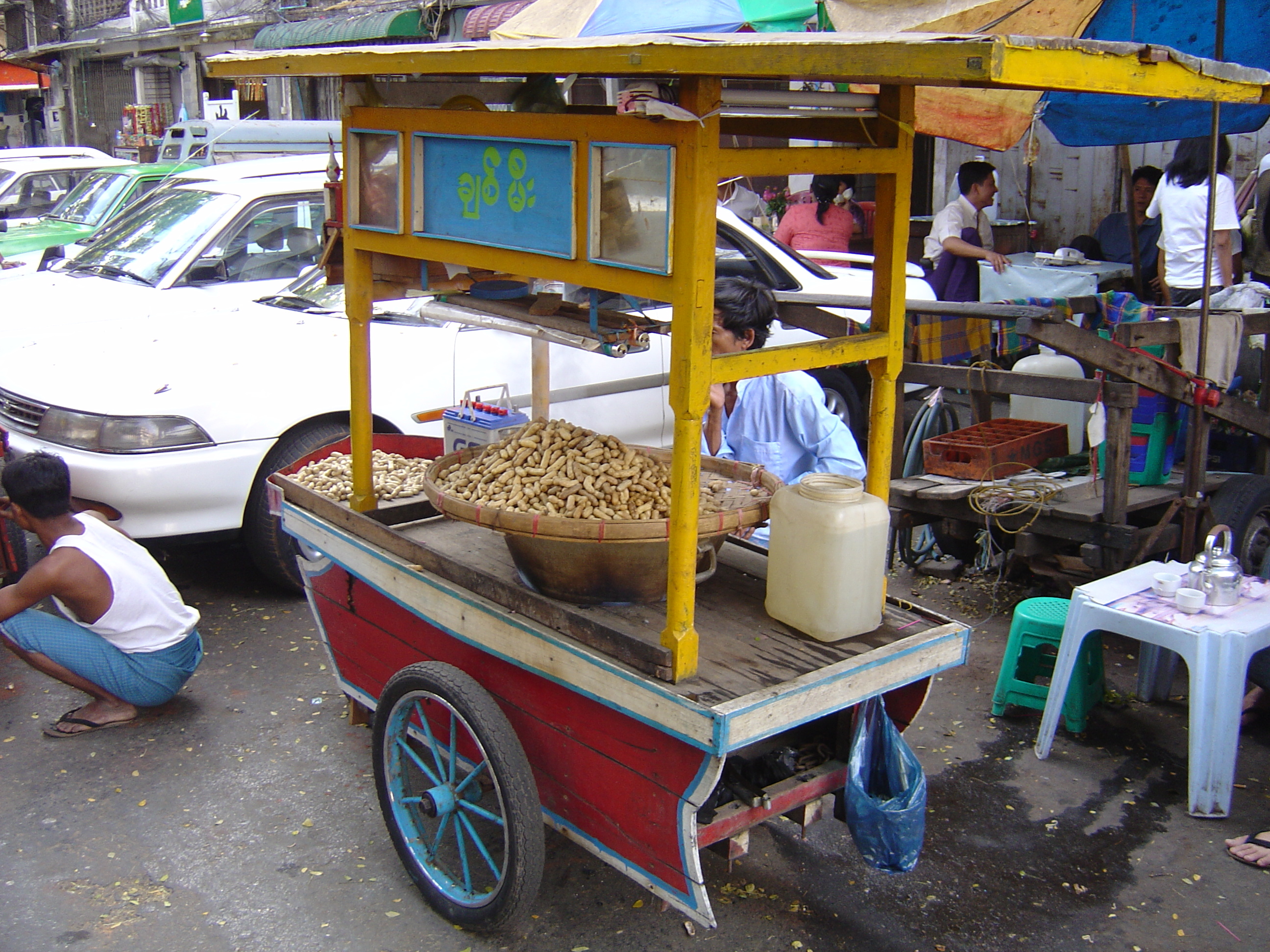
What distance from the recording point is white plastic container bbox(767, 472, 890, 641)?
235 centimetres

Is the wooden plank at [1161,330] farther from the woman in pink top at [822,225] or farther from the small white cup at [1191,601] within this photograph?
the woman in pink top at [822,225]

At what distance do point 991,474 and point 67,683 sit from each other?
11.9 ft

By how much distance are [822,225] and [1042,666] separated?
20.9 ft

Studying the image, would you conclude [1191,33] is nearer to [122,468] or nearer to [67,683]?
[122,468]

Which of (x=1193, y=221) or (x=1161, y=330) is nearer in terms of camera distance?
(x=1161, y=330)

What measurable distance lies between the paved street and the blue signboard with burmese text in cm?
176

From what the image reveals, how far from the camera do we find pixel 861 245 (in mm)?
11023

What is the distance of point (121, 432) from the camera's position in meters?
4.31

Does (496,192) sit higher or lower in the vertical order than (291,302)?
higher

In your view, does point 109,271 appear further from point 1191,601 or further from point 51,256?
point 1191,601

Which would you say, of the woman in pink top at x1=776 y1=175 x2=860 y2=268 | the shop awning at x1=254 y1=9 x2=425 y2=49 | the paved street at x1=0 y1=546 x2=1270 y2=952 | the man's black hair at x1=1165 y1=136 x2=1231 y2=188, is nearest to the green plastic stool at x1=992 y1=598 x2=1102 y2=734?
the paved street at x1=0 y1=546 x2=1270 y2=952

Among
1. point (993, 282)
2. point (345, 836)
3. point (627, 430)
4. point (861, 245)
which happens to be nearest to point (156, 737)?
point (345, 836)

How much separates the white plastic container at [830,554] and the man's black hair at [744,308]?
4.06 feet

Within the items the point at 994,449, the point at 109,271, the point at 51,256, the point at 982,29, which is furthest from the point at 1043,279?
the point at 51,256
